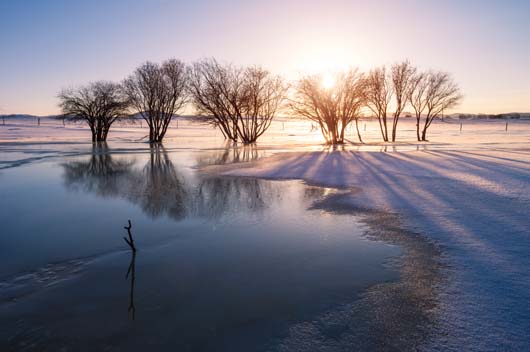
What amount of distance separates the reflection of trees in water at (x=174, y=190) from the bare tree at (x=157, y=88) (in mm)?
25265

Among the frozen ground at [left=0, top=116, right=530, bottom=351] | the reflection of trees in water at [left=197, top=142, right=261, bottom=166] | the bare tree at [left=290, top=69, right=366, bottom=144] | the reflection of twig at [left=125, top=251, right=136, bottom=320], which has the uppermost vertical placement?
the bare tree at [left=290, top=69, right=366, bottom=144]

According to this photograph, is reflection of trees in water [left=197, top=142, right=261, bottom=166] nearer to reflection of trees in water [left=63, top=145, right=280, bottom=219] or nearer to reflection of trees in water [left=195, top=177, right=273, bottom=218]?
reflection of trees in water [left=63, top=145, right=280, bottom=219]

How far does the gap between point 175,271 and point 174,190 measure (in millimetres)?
7278

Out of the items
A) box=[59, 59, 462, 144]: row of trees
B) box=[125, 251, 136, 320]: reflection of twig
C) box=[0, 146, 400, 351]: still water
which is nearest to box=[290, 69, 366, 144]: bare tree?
box=[59, 59, 462, 144]: row of trees

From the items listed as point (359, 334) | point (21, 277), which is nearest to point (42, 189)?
point (21, 277)

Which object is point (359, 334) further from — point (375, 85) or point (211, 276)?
point (375, 85)

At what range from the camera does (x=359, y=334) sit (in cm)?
373

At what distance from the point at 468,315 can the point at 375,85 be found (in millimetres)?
39003

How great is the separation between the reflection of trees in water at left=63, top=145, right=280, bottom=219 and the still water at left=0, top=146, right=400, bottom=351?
0.12 m

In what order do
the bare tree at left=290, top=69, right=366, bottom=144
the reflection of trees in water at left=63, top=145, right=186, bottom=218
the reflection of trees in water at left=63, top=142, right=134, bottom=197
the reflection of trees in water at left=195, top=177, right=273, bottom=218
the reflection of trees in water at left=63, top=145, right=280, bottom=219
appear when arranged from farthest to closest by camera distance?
1. the bare tree at left=290, top=69, right=366, bottom=144
2. the reflection of trees in water at left=63, top=142, right=134, bottom=197
3. the reflection of trees in water at left=63, top=145, right=186, bottom=218
4. the reflection of trees in water at left=63, top=145, right=280, bottom=219
5. the reflection of trees in water at left=195, top=177, right=273, bottom=218

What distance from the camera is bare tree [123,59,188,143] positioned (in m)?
41.0

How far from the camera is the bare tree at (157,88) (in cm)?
4100

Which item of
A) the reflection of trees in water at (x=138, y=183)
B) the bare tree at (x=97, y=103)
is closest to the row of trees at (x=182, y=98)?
the bare tree at (x=97, y=103)

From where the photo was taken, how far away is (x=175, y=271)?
5469 mm
